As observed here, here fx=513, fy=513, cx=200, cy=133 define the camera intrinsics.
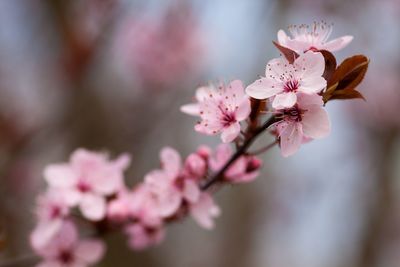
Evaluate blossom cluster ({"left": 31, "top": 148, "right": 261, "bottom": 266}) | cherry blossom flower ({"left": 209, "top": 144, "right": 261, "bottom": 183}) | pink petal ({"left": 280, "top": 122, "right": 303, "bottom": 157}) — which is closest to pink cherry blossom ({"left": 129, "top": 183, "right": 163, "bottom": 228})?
blossom cluster ({"left": 31, "top": 148, "right": 261, "bottom": 266})

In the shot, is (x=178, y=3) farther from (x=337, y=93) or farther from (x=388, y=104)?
(x=337, y=93)

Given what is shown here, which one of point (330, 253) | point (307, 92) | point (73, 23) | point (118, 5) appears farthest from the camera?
point (330, 253)

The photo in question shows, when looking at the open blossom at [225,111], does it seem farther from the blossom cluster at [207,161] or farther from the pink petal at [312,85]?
the pink petal at [312,85]

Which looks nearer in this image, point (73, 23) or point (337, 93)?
point (337, 93)

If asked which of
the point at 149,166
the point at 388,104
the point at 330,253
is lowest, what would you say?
the point at 330,253

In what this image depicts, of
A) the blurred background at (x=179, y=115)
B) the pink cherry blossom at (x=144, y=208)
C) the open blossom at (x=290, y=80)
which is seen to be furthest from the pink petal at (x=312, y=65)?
the blurred background at (x=179, y=115)

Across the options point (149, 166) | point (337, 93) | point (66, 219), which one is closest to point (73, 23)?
point (149, 166)

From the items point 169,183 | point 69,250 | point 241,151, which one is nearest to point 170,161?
point 169,183
